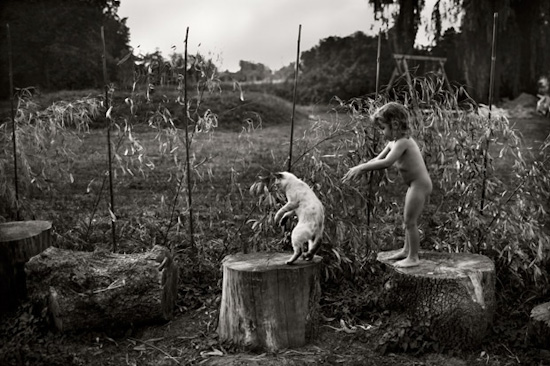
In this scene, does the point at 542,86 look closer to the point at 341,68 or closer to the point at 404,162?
the point at 341,68

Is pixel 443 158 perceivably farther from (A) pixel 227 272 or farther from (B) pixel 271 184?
(A) pixel 227 272

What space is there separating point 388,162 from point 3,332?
2.90 m

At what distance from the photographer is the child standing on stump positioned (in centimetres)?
345

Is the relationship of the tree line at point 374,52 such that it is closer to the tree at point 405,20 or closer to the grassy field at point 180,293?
the tree at point 405,20

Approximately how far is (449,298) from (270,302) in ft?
3.79

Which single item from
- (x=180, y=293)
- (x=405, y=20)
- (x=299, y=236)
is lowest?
(x=180, y=293)

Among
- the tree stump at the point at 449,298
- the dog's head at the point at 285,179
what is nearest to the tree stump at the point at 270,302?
the dog's head at the point at 285,179

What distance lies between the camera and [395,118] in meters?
3.47

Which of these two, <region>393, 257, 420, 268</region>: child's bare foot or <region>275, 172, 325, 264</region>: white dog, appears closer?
<region>275, 172, 325, 264</region>: white dog

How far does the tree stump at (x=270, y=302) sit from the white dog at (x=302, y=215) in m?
0.13

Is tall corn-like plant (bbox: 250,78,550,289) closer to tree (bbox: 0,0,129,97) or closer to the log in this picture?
the log

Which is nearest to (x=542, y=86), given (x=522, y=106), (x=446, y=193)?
(x=522, y=106)

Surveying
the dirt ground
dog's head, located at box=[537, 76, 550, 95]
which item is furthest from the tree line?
the dirt ground

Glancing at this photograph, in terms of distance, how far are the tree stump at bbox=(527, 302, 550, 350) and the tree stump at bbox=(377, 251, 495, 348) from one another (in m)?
0.26
